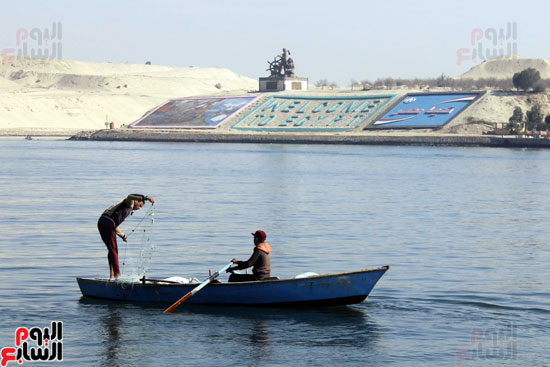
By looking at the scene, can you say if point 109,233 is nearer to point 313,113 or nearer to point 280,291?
point 280,291

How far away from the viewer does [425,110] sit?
6417 inches

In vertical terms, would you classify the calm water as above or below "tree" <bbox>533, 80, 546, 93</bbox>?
below

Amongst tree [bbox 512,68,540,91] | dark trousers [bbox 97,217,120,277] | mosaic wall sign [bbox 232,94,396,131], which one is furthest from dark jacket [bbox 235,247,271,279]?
tree [bbox 512,68,540,91]

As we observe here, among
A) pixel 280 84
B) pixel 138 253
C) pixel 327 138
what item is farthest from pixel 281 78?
pixel 138 253

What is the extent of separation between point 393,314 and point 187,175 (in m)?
53.0

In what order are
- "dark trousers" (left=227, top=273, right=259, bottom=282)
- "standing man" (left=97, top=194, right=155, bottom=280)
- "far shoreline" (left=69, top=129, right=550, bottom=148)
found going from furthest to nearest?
Answer: 1. "far shoreline" (left=69, top=129, right=550, bottom=148)
2. "standing man" (left=97, top=194, right=155, bottom=280)
3. "dark trousers" (left=227, top=273, right=259, bottom=282)

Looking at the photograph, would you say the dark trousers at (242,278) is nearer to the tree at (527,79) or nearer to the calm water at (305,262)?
the calm water at (305,262)

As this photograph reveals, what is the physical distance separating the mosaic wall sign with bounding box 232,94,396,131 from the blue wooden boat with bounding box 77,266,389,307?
13757cm

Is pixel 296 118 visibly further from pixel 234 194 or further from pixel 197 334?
pixel 197 334

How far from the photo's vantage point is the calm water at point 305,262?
2242 cm

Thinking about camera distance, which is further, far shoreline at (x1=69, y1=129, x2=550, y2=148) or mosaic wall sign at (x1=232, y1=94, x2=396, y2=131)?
mosaic wall sign at (x1=232, y1=94, x2=396, y2=131)

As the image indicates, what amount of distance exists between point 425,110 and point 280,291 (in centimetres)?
14089

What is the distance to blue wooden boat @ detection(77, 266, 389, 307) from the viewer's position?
24953mm

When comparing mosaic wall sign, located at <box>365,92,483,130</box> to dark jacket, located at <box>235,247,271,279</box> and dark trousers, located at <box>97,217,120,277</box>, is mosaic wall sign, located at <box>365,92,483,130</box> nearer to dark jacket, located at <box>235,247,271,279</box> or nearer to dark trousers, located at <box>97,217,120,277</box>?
dark trousers, located at <box>97,217,120,277</box>
